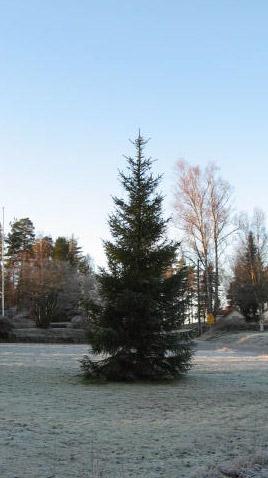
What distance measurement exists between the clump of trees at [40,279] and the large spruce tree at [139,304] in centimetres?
2966

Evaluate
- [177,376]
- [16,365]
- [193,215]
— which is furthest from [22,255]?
[177,376]

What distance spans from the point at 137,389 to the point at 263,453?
8138 mm

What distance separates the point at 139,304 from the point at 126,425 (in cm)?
716

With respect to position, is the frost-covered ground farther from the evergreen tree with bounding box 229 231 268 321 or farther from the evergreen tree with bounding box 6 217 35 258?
the evergreen tree with bounding box 6 217 35 258

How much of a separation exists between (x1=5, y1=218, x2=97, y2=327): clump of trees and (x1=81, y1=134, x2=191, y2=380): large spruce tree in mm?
29659

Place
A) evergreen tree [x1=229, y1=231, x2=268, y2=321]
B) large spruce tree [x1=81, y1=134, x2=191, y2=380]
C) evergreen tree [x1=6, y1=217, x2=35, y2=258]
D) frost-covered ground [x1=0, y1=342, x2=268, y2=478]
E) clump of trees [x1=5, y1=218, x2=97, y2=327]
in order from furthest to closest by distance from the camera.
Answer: evergreen tree [x1=6, y1=217, x2=35, y2=258] → clump of trees [x1=5, y1=218, x2=97, y2=327] → evergreen tree [x1=229, y1=231, x2=268, y2=321] → large spruce tree [x1=81, y1=134, x2=191, y2=380] → frost-covered ground [x1=0, y1=342, x2=268, y2=478]

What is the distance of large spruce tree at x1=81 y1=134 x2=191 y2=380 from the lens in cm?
1686

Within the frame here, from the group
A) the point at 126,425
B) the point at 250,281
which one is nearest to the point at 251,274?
the point at 250,281

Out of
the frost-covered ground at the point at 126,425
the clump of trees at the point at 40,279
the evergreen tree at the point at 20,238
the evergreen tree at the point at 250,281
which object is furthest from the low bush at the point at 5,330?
the evergreen tree at the point at 20,238

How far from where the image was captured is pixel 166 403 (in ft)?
41.4

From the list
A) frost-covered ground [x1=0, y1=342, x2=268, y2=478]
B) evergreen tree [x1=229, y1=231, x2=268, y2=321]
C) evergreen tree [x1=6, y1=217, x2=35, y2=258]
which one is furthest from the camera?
evergreen tree [x1=6, y1=217, x2=35, y2=258]

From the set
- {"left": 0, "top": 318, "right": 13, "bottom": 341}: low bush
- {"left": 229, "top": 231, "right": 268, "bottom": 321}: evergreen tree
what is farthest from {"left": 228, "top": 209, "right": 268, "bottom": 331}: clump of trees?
{"left": 0, "top": 318, "right": 13, "bottom": 341}: low bush

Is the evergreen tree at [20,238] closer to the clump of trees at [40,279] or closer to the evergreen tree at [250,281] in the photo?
the clump of trees at [40,279]

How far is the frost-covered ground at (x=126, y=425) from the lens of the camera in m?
6.86
